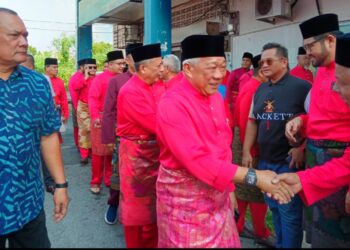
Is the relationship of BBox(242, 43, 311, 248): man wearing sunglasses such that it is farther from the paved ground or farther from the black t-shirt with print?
the paved ground

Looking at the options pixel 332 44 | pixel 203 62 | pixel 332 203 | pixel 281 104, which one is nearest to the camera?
pixel 203 62

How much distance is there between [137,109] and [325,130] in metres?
1.55

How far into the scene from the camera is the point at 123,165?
3600 mm

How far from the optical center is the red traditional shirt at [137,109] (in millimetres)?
3426

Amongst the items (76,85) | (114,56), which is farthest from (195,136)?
(76,85)

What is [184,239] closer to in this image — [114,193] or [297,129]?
[297,129]

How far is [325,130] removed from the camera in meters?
2.81

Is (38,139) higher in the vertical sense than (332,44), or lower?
lower

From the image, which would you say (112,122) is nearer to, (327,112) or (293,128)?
(293,128)

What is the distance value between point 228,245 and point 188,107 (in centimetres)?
81

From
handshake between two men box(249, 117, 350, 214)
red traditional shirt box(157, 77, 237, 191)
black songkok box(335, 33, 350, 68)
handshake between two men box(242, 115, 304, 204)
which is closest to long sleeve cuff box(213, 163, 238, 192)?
red traditional shirt box(157, 77, 237, 191)

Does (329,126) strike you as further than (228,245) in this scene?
Yes

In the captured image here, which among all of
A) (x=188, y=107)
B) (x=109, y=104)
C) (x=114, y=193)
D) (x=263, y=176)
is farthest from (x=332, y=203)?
(x=109, y=104)

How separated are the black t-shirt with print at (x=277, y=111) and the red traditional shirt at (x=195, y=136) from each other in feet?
3.66
